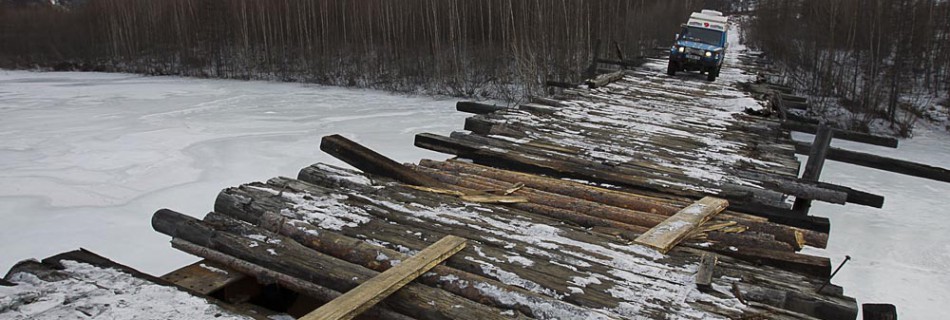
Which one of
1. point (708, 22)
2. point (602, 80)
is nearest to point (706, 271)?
point (602, 80)

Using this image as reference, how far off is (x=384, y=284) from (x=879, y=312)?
1.86 m

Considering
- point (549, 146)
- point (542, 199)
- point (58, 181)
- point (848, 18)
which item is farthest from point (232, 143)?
point (848, 18)

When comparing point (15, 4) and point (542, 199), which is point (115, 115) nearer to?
point (542, 199)

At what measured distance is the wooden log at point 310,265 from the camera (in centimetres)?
247

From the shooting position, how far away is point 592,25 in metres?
20.5

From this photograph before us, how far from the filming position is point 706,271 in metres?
2.81

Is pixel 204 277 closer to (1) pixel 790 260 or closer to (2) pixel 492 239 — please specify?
(2) pixel 492 239

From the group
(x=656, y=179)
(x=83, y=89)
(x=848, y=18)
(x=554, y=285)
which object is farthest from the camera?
(x=83, y=89)

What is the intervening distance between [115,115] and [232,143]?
5.70m

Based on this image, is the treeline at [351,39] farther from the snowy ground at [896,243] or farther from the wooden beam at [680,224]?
the wooden beam at [680,224]

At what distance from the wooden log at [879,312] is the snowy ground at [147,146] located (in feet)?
20.8

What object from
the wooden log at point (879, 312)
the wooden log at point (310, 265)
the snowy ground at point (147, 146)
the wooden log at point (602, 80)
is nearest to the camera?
the wooden log at point (879, 312)

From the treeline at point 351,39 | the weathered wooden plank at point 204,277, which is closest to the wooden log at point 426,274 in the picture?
the weathered wooden plank at point 204,277

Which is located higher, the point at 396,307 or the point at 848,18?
the point at 848,18
